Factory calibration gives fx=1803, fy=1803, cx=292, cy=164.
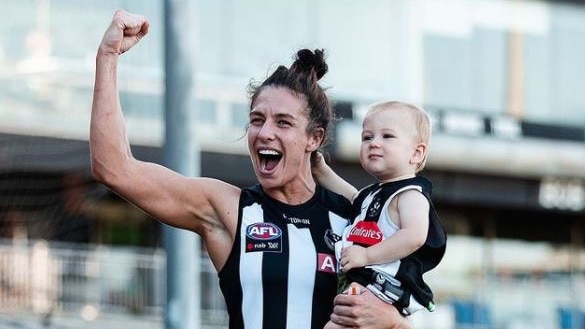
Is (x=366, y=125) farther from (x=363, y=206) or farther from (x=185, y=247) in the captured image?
(x=185, y=247)

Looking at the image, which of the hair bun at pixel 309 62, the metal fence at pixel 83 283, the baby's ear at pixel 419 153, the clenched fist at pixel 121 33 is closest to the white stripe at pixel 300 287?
the baby's ear at pixel 419 153

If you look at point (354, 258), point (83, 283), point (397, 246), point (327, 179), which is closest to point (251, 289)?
point (354, 258)

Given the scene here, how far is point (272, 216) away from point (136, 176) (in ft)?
1.73

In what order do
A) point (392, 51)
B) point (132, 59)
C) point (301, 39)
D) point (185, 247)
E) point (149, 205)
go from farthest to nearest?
point (392, 51), point (301, 39), point (132, 59), point (185, 247), point (149, 205)

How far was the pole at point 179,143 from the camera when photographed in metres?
11.2

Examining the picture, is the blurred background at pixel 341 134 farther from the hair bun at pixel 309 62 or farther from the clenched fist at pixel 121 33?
the clenched fist at pixel 121 33

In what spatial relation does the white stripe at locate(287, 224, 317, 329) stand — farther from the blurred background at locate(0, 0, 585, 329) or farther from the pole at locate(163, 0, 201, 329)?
the blurred background at locate(0, 0, 585, 329)

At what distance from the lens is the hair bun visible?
601 centimetres

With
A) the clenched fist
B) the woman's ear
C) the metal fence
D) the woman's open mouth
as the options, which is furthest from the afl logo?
the metal fence

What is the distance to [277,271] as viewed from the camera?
5793 millimetres

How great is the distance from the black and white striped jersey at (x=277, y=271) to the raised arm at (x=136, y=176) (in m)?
0.08

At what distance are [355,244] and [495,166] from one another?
982 inches

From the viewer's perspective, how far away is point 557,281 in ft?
103

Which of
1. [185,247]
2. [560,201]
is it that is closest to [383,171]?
[185,247]
